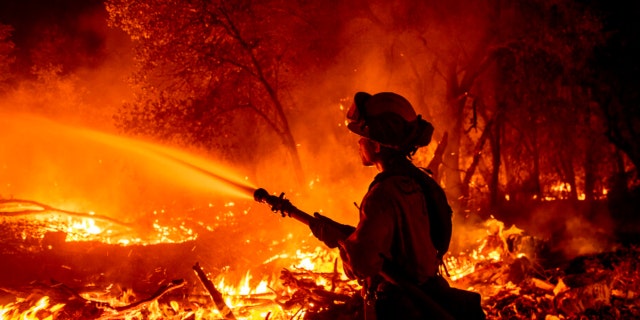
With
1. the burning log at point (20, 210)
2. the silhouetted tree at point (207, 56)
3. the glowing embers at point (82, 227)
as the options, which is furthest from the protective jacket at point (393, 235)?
the burning log at point (20, 210)

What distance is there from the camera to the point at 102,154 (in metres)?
18.0

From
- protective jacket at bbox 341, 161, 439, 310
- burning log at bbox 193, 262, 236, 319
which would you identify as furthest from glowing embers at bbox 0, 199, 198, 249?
protective jacket at bbox 341, 161, 439, 310

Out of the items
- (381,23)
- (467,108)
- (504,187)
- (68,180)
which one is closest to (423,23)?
(381,23)

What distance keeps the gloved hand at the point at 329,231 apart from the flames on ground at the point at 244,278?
103 inches

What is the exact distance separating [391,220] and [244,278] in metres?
5.17

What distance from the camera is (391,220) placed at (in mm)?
2953

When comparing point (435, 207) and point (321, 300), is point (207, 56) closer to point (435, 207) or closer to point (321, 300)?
point (321, 300)

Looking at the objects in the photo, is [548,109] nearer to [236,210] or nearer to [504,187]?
[504,187]

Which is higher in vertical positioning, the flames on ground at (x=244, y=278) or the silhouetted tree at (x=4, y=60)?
the silhouetted tree at (x=4, y=60)

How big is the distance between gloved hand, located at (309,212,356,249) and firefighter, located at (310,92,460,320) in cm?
10

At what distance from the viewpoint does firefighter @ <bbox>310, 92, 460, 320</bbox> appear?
2.94 meters

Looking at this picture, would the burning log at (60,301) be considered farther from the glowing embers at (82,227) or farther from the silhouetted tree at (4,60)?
the silhouetted tree at (4,60)

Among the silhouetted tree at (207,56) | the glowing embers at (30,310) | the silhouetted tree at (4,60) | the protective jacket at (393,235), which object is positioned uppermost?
the silhouetted tree at (4,60)

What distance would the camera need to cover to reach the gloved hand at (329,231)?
11.5 ft
